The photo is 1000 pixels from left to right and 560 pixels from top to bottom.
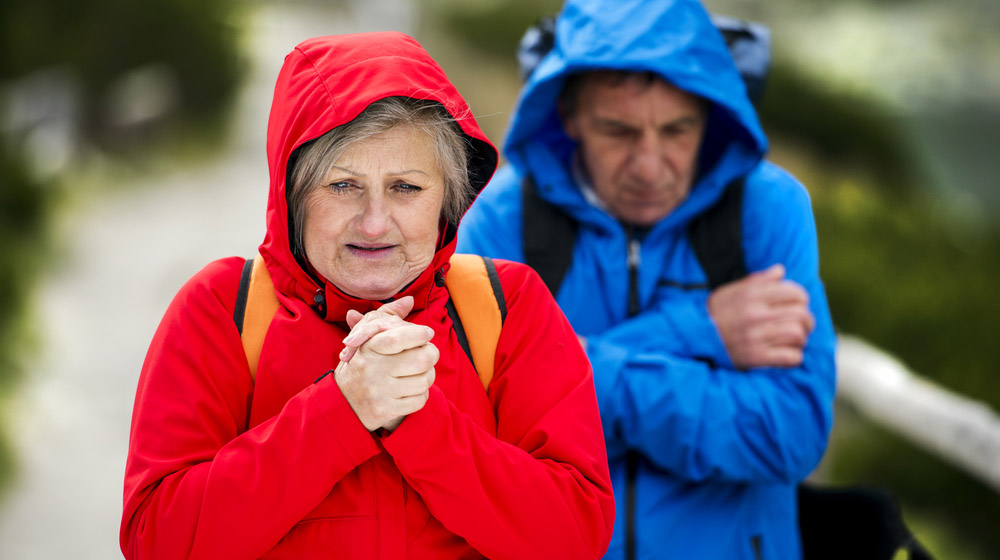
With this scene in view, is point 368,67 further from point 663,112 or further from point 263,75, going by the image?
point 263,75

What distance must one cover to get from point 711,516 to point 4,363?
5575 mm

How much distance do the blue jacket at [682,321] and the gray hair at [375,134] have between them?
797 mm

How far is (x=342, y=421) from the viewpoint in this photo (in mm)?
1509

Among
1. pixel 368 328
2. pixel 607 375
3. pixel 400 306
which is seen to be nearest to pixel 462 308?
pixel 400 306

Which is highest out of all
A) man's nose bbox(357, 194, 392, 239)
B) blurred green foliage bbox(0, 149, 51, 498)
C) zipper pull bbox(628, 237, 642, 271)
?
man's nose bbox(357, 194, 392, 239)

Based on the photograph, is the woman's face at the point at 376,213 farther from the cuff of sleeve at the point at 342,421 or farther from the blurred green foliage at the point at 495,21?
the blurred green foliage at the point at 495,21

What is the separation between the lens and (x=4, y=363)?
633cm

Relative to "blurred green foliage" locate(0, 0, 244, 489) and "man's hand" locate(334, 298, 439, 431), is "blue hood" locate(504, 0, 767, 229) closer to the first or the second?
"man's hand" locate(334, 298, 439, 431)

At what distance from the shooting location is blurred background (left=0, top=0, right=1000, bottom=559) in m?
5.72

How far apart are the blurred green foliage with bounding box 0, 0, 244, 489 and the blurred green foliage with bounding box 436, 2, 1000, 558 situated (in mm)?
3831

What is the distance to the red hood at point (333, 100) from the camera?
62.1 inches

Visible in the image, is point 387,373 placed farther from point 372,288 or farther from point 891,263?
point 891,263

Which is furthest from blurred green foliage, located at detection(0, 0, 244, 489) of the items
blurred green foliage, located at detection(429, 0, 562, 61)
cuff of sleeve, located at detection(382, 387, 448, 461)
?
cuff of sleeve, located at detection(382, 387, 448, 461)

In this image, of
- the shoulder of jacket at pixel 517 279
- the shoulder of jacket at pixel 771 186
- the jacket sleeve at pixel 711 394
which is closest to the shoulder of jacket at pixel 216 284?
the shoulder of jacket at pixel 517 279
